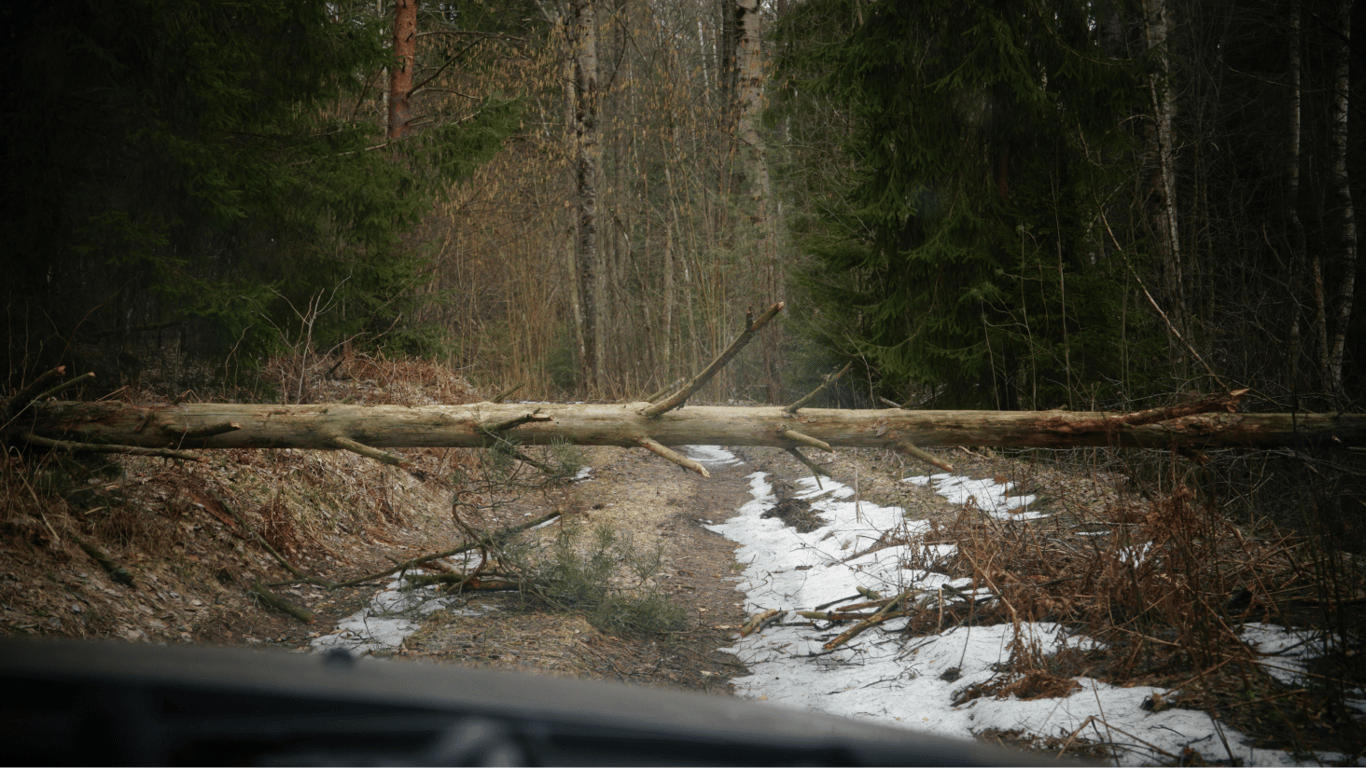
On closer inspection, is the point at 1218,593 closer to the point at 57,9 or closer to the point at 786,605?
the point at 786,605

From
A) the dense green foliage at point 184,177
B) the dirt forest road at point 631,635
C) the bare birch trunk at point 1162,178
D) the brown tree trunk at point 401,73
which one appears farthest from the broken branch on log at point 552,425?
the brown tree trunk at point 401,73

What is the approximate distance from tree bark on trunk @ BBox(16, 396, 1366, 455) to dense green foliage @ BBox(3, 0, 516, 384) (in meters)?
0.58

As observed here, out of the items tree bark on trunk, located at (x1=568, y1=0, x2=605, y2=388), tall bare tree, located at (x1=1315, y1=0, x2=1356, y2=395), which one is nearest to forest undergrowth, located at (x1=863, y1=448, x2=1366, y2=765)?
tall bare tree, located at (x1=1315, y1=0, x2=1356, y2=395)

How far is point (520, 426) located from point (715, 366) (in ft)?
4.19

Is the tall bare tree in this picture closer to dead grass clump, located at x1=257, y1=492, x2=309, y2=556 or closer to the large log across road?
the large log across road

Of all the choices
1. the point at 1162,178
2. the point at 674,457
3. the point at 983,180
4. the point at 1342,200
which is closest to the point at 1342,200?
the point at 1342,200

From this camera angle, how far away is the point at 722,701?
795 millimetres

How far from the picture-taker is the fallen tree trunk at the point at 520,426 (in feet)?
15.0

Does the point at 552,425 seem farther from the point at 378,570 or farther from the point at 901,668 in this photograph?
the point at 901,668

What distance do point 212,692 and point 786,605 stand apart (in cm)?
478

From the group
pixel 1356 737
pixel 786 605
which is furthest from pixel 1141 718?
pixel 786 605

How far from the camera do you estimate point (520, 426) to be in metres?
4.65

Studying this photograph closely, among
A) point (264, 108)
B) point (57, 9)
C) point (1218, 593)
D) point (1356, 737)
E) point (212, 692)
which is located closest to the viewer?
point (212, 692)

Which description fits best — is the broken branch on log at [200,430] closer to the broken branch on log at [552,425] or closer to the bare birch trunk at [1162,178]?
the broken branch on log at [552,425]
